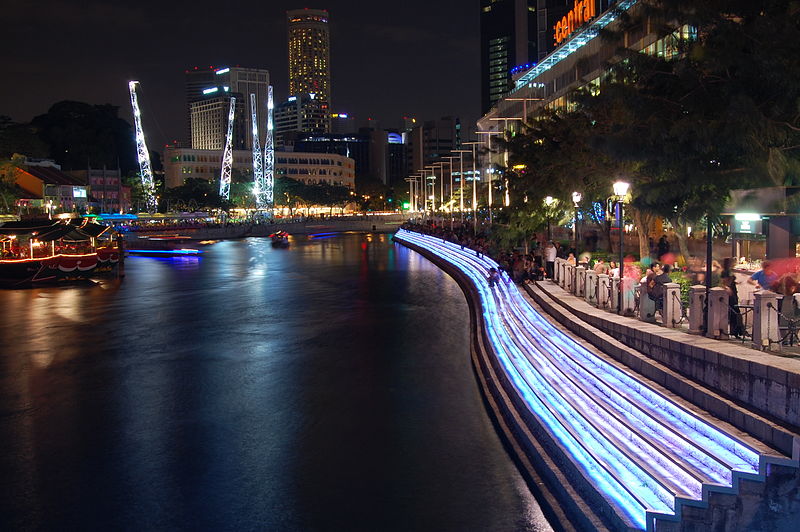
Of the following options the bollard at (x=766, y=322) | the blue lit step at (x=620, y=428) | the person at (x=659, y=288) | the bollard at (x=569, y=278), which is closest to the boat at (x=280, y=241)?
the bollard at (x=569, y=278)

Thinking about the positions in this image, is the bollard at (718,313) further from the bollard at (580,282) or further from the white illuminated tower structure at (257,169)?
the white illuminated tower structure at (257,169)

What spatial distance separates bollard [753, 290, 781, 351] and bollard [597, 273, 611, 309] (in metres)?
6.12

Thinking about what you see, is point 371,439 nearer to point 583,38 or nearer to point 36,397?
point 36,397

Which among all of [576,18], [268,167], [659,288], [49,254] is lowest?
[49,254]

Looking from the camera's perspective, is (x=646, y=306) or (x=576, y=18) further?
(x=576, y=18)

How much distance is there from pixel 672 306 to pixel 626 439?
14.3ft

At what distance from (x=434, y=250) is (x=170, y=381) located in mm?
40848

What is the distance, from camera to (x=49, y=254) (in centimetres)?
4056

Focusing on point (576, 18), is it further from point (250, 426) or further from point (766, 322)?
point (250, 426)

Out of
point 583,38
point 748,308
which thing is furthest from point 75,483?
point 583,38

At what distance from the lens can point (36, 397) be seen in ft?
48.3

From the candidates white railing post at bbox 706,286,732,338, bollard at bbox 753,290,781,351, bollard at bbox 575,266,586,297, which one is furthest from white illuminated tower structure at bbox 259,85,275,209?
bollard at bbox 753,290,781,351

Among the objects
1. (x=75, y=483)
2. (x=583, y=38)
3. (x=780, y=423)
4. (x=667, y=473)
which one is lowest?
(x=75, y=483)

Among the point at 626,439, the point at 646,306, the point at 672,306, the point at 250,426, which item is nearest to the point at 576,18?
the point at 646,306
